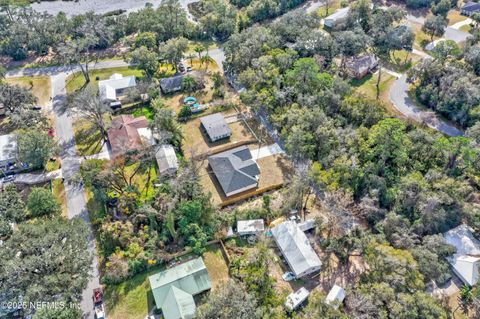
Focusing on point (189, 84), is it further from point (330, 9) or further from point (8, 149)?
point (330, 9)

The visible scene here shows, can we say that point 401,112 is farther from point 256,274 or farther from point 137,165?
point 137,165

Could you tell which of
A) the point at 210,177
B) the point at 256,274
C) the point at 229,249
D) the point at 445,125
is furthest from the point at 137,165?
the point at 445,125

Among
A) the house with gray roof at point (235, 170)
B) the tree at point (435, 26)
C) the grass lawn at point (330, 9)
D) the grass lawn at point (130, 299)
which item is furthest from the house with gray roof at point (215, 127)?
the tree at point (435, 26)

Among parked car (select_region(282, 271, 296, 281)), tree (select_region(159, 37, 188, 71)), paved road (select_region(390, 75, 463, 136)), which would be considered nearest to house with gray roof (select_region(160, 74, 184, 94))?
tree (select_region(159, 37, 188, 71))

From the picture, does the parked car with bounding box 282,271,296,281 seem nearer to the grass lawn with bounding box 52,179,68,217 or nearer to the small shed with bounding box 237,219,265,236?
the small shed with bounding box 237,219,265,236

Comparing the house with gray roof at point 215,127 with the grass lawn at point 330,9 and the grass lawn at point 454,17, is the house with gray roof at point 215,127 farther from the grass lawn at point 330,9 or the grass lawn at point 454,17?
the grass lawn at point 454,17

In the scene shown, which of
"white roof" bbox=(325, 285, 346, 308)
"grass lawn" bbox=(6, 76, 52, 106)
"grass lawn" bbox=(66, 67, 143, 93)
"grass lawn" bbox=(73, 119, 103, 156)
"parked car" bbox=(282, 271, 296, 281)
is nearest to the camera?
"white roof" bbox=(325, 285, 346, 308)
